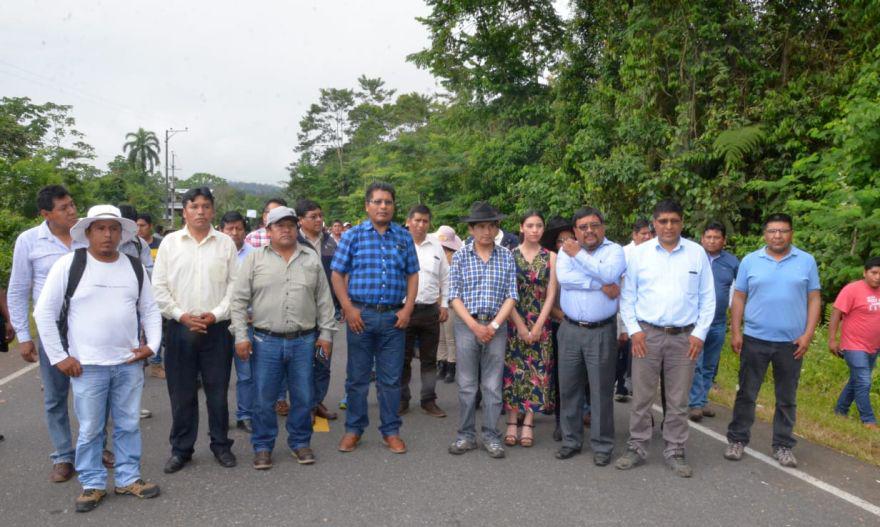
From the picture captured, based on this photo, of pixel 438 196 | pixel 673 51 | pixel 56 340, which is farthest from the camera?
pixel 438 196

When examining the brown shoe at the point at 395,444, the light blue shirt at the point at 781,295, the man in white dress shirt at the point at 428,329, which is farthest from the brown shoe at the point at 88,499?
the light blue shirt at the point at 781,295

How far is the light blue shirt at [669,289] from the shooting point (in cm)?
Result: 482

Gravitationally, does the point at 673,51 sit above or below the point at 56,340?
above

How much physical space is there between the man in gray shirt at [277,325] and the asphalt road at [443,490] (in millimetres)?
296

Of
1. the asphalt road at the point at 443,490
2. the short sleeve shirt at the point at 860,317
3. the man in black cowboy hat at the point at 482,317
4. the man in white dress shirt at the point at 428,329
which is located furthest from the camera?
the man in white dress shirt at the point at 428,329

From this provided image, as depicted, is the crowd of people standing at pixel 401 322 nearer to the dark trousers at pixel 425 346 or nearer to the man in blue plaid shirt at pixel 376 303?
the man in blue plaid shirt at pixel 376 303

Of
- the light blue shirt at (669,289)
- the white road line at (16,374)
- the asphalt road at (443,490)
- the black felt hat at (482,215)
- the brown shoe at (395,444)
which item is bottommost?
the white road line at (16,374)

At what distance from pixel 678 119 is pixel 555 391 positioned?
8.17 m

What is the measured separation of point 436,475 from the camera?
15.1ft

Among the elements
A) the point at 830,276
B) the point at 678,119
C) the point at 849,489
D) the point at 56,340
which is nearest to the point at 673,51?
the point at 678,119

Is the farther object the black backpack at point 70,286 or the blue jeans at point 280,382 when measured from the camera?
the blue jeans at point 280,382

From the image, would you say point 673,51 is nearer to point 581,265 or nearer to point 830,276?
point 830,276

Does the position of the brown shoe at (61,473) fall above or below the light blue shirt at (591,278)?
below

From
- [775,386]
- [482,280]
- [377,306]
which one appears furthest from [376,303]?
[775,386]
